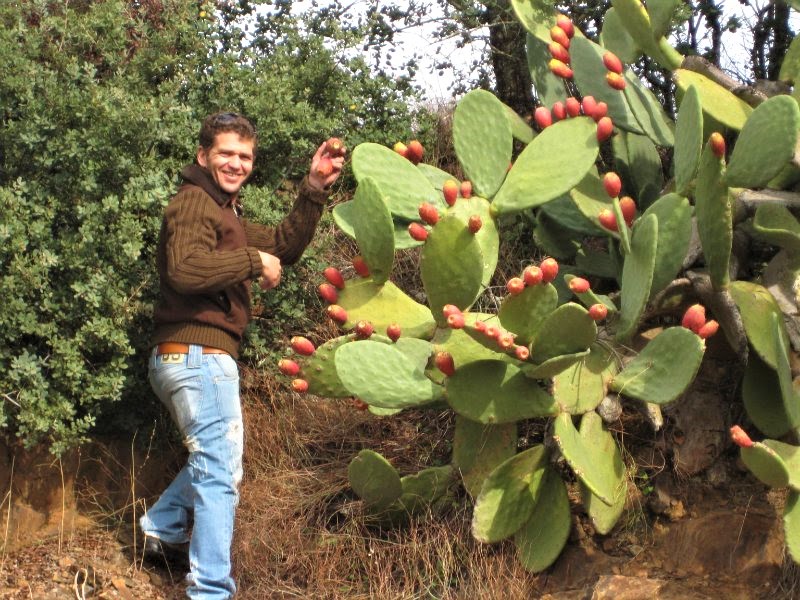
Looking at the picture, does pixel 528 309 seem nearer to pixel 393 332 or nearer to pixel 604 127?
pixel 393 332

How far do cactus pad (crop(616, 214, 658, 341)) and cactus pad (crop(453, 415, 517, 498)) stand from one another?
1.74 ft

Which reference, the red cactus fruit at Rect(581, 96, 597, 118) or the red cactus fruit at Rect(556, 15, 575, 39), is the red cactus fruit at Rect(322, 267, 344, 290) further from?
the red cactus fruit at Rect(556, 15, 575, 39)

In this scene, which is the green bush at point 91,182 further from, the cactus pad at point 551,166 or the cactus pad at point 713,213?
the cactus pad at point 713,213

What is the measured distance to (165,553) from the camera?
4180mm

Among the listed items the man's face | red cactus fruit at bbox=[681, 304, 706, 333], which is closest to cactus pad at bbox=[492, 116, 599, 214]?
red cactus fruit at bbox=[681, 304, 706, 333]

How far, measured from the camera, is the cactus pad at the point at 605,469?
3.55m

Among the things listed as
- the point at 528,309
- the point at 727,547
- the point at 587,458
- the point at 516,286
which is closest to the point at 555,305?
the point at 528,309

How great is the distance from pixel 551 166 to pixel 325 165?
2.75 ft

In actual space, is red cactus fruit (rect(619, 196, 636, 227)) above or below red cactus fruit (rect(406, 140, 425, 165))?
below

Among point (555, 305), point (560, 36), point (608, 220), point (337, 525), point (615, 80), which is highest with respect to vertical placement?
point (560, 36)

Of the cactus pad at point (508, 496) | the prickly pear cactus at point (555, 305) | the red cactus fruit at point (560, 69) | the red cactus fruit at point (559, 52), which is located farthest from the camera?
the red cactus fruit at point (559, 52)

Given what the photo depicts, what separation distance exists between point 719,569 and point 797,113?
4.93 feet

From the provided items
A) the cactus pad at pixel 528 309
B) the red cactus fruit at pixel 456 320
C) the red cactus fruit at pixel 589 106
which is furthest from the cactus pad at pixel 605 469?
the red cactus fruit at pixel 589 106

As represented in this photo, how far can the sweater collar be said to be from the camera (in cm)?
380
